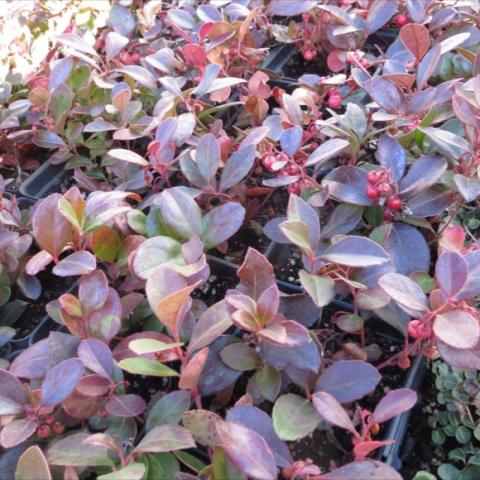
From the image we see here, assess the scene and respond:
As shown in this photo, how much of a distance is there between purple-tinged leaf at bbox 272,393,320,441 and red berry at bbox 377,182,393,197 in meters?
0.32

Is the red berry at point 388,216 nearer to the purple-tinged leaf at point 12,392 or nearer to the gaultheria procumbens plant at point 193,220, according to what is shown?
the gaultheria procumbens plant at point 193,220

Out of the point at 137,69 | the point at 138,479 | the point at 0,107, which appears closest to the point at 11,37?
the point at 0,107

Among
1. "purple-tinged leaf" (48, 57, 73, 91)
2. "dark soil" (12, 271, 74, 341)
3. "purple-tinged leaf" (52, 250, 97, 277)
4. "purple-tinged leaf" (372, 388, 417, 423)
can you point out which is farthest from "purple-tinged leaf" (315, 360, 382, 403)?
"purple-tinged leaf" (48, 57, 73, 91)

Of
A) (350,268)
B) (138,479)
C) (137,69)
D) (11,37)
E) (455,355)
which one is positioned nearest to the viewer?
(138,479)

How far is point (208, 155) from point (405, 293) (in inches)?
14.9

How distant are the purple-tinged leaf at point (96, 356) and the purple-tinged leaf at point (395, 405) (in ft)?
1.04

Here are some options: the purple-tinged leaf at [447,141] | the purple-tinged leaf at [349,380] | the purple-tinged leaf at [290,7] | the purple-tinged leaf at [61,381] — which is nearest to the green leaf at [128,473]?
the purple-tinged leaf at [61,381]

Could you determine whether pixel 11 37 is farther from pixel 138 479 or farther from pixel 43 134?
pixel 138 479

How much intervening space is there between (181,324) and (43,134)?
63cm

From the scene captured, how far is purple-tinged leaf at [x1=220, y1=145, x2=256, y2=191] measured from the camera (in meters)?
0.90

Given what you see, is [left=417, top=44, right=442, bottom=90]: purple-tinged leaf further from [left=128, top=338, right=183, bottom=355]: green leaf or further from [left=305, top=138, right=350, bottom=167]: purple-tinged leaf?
[left=128, top=338, right=183, bottom=355]: green leaf

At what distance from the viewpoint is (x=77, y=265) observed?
0.79m

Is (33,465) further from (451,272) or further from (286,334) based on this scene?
(451,272)

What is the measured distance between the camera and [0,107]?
1.18 meters
